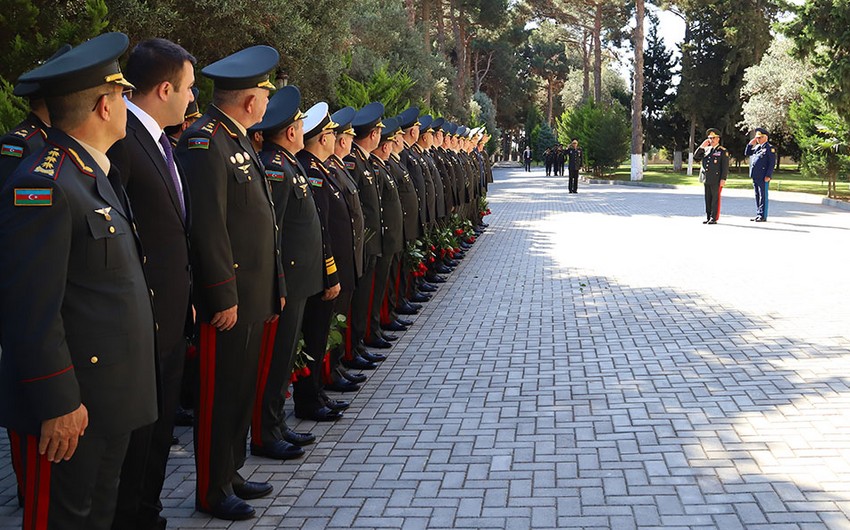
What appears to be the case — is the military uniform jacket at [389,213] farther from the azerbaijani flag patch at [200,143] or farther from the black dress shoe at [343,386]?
the azerbaijani flag patch at [200,143]

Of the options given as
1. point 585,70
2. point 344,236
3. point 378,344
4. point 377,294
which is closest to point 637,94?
point 585,70

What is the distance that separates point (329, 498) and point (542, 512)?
1073 millimetres

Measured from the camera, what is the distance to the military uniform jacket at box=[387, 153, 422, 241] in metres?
8.36

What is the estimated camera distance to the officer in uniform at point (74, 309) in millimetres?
2533

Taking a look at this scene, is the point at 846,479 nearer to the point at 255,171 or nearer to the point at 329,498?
the point at 329,498

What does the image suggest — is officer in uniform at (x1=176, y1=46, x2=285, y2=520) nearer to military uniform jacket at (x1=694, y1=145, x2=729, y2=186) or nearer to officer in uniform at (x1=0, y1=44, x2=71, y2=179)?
officer in uniform at (x1=0, y1=44, x2=71, y2=179)

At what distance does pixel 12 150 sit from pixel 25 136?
0.31m

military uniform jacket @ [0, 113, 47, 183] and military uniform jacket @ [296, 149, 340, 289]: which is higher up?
military uniform jacket @ [0, 113, 47, 183]

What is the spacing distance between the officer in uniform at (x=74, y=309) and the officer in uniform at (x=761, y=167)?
16703 millimetres

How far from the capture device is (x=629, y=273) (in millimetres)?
11648

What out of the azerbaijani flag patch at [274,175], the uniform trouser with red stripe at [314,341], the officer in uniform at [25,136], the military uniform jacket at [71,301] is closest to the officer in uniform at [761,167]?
the uniform trouser with red stripe at [314,341]

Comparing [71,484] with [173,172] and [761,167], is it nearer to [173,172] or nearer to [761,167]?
[173,172]

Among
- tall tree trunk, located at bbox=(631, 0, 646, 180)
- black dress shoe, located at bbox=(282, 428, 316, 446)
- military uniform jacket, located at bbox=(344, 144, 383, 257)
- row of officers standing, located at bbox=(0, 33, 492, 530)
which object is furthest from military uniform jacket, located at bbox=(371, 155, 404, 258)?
tall tree trunk, located at bbox=(631, 0, 646, 180)

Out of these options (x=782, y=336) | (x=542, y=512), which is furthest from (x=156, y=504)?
(x=782, y=336)
